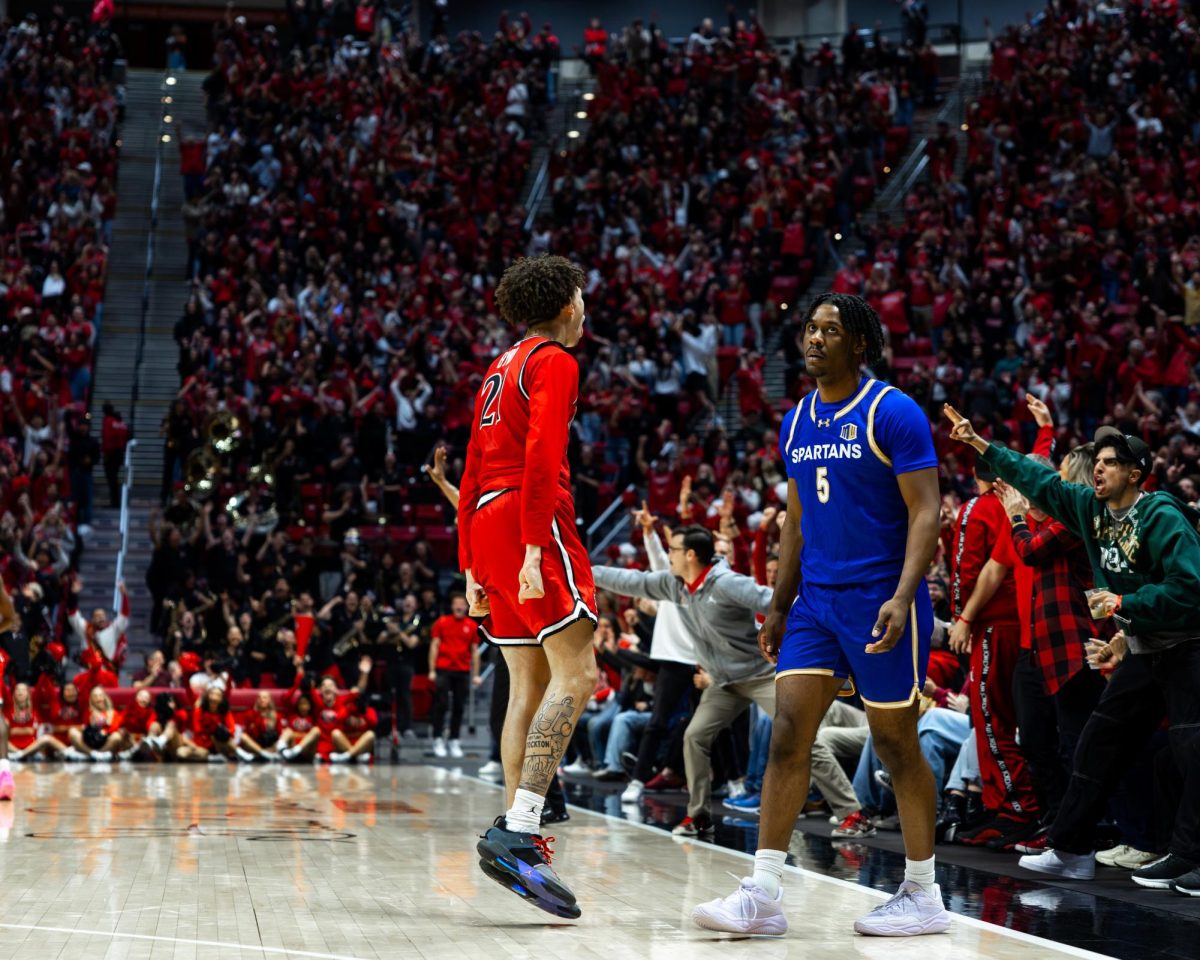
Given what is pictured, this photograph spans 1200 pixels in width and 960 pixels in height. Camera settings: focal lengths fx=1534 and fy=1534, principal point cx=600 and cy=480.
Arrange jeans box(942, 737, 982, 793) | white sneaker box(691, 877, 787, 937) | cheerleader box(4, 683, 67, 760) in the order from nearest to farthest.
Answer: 1. white sneaker box(691, 877, 787, 937)
2. jeans box(942, 737, 982, 793)
3. cheerleader box(4, 683, 67, 760)

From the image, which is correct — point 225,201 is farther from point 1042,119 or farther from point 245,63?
point 1042,119

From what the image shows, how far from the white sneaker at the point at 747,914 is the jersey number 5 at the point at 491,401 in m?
1.77

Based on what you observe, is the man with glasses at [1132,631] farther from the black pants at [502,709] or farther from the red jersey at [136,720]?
the red jersey at [136,720]

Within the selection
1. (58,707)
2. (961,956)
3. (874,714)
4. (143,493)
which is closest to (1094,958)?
(961,956)

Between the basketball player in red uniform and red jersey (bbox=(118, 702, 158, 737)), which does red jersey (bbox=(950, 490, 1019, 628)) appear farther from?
red jersey (bbox=(118, 702, 158, 737))

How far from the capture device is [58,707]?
48.4ft

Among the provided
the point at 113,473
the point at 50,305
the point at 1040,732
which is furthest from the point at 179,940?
the point at 50,305

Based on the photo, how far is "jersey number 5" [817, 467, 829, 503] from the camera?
493cm

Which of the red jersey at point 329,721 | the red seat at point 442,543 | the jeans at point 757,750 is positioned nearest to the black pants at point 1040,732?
the jeans at point 757,750

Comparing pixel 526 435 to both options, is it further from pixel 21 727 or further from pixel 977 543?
pixel 21 727

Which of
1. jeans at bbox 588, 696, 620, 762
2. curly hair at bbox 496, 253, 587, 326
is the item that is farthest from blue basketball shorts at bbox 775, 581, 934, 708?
jeans at bbox 588, 696, 620, 762

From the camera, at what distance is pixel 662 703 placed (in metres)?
9.93

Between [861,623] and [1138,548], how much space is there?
176cm

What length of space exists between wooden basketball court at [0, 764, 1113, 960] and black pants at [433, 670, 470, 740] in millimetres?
5591
